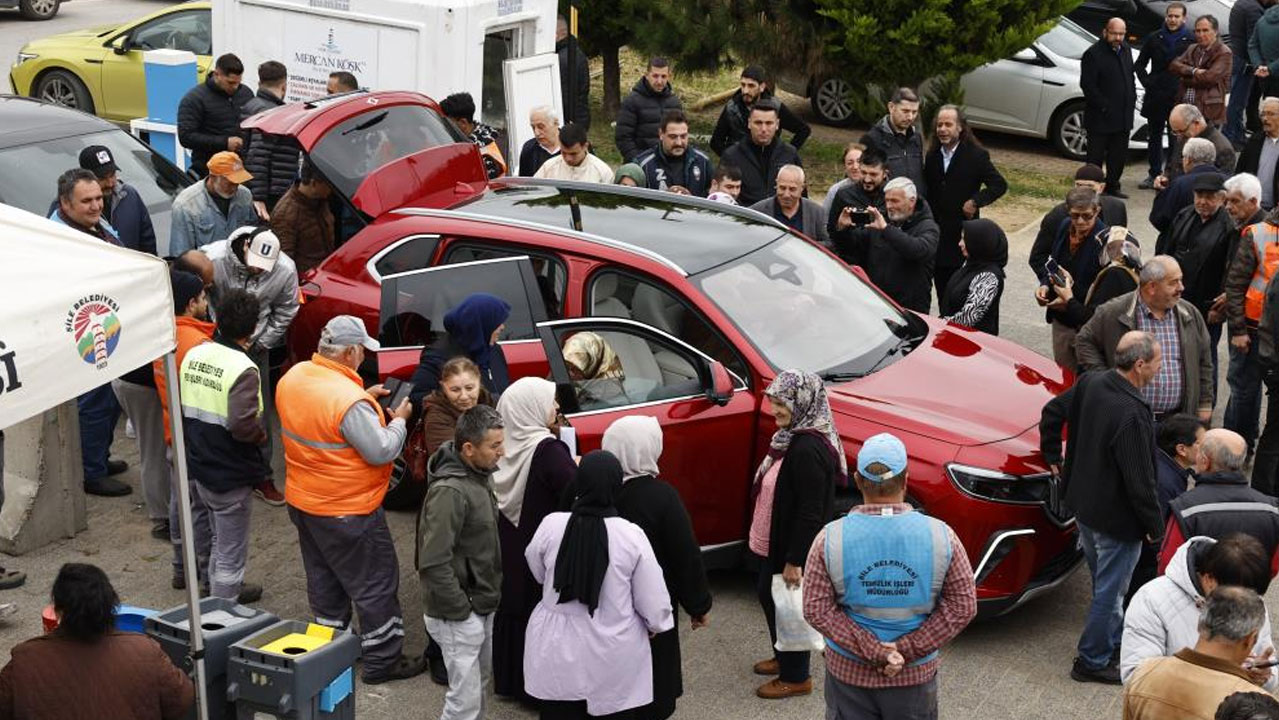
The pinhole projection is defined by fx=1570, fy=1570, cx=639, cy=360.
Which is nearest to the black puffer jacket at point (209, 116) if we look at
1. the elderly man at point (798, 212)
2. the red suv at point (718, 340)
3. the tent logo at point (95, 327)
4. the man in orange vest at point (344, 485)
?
the red suv at point (718, 340)

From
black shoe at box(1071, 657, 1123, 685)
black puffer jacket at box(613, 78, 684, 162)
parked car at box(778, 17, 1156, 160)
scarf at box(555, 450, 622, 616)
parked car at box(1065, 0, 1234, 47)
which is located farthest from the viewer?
parked car at box(1065, 0, 1234, 47)

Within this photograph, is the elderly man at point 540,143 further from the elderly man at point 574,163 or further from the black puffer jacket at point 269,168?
Answer: the black puffer jacket at point 269,168

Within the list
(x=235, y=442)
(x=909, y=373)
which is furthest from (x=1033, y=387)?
(x=235, y=442)

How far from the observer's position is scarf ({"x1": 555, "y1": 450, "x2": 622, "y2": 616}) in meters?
5.70

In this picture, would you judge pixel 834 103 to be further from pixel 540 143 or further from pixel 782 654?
pixel 782 654

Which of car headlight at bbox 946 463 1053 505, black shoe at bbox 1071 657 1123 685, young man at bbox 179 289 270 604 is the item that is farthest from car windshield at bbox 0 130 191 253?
black shoe at bbox 1071 657 1123 685

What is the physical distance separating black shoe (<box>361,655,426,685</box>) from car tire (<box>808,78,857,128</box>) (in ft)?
41.5

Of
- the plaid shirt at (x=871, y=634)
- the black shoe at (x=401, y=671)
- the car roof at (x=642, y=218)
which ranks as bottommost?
the black shoe at (x=401, y=671)

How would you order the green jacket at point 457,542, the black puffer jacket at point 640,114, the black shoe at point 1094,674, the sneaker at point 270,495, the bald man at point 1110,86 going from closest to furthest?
the green jacket at point 457,542 < the black shoe at point 1094,674 < the sneaker at point 270,495 < the black puffer jacket at point 640,114 < the bald man at point 1110,86

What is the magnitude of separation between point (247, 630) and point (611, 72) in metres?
14.0

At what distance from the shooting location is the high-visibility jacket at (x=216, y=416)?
730 centimetres

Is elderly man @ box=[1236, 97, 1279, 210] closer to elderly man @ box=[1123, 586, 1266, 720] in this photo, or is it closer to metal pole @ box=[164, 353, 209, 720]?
elderly man @ box=[1123, 586, 1266, 720]

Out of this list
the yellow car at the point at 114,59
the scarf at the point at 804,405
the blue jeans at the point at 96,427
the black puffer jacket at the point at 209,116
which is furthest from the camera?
the yellow car at the point at 114,59

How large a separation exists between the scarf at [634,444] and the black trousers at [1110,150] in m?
10.8
